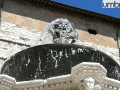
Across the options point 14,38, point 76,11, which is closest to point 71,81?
point 14,38

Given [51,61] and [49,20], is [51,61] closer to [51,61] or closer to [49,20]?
[51,61]

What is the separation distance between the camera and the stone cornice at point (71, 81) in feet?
10.2

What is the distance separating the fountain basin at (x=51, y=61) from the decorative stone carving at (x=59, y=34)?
102 cm

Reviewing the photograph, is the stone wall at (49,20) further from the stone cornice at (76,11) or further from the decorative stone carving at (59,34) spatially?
the decorative stone carving at (59,34)

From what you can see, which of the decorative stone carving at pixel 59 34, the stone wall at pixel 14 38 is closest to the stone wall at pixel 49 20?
the stone wall at pixel 14 38

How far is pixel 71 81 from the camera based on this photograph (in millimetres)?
3225

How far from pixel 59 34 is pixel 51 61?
1298 millimetres

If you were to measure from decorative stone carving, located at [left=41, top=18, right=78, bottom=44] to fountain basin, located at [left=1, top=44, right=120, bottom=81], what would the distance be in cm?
102

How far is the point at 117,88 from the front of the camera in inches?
127

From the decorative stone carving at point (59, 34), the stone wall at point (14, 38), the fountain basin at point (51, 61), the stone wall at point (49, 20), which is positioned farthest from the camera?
the stone wall at point (49, 20)

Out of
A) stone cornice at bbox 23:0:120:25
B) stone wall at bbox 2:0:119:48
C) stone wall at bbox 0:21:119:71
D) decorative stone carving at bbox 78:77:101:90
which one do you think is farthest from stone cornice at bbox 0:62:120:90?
stone cornice at bbox 23:0:120:25

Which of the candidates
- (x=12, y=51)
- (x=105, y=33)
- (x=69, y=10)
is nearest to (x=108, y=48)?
(x=105, y=33)

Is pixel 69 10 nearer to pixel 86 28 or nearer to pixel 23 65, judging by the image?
pixel 86 28

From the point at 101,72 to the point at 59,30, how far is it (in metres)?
1.99
